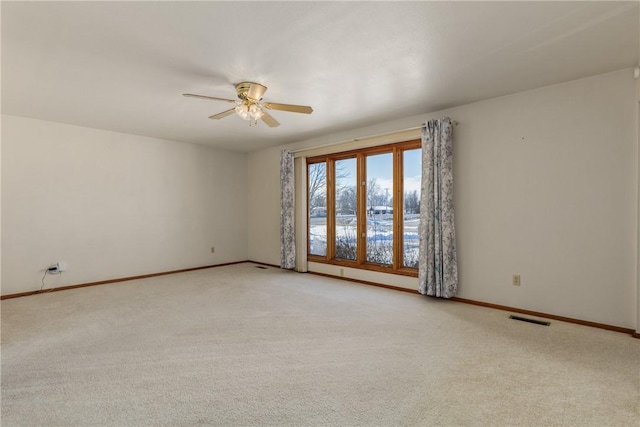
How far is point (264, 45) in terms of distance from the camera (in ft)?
8.10

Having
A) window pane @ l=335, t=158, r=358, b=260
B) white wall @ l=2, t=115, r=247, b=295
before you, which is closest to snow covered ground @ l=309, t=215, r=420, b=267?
window pane @ l=335, t=158, r=358, b=260

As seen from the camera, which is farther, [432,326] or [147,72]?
[432,326]

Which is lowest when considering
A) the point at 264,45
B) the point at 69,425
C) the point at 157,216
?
the point at 69,425

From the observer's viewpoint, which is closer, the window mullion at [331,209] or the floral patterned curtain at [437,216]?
the floral patterned curtain at [437,216]

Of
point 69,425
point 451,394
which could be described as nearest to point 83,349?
point 69,425

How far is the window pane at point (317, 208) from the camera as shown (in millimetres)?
5750

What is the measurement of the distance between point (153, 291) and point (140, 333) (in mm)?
1670

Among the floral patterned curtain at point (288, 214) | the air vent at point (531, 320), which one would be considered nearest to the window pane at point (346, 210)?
the floral patterned curtain at point (288, 214)

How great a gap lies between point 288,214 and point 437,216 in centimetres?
279

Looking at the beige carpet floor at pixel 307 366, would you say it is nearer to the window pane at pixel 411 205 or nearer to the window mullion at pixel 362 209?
the window pane at pixel 411 205

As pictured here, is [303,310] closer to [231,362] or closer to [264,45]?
[231,362]

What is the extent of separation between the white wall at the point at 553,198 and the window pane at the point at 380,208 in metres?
1.06

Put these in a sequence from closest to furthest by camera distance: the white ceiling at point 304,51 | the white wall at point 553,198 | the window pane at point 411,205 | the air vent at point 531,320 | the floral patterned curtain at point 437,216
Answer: the white ceiling at point 304,51 < the white wall at point 553,198 < the air vent at point 531,320 < the floral patterned curtain at point 437,216 < the window pane at point 411,205

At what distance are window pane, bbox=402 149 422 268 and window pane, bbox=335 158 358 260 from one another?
0.86 metres
